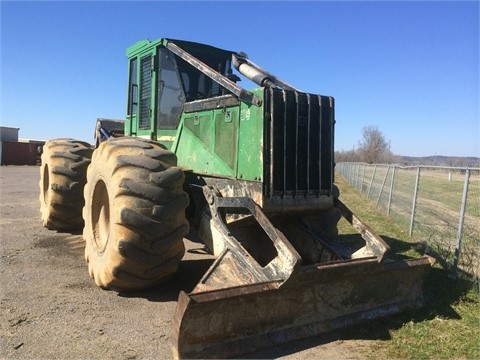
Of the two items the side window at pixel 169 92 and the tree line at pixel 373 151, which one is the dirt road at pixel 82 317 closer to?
the side window at pixel 169 92

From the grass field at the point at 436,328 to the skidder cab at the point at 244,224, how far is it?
180mm

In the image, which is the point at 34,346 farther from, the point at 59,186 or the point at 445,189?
the point at 445,189

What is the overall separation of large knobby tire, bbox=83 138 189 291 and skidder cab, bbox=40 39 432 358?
11 millimetres

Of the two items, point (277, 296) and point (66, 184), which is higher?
point (66, 184)

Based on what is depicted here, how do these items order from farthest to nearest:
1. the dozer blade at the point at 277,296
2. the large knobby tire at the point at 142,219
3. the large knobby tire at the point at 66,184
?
the large knobby tire at the point at 66,184 < the large knobby tire at the point at 142,219 < the dozer blade at the point at 277,296

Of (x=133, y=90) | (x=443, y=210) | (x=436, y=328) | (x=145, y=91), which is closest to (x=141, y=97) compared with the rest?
(x=145, y=91)

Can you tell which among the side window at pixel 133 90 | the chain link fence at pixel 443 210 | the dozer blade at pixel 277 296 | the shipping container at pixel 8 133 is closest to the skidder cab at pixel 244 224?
the dozer blade at pixel 277 296

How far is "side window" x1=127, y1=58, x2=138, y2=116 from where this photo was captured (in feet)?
23.6

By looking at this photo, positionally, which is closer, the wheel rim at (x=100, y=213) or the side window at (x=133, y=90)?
the wheel rim at (x=100, y=213)

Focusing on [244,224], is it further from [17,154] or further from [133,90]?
[17,154]

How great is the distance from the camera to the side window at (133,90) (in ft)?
23.6

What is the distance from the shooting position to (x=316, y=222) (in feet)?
17.4

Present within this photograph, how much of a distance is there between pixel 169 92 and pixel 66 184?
2.48 metres

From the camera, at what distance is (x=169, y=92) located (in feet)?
20.5
